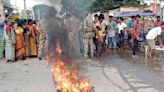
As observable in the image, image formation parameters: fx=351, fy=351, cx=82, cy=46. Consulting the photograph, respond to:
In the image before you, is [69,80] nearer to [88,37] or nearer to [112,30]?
[88,37]

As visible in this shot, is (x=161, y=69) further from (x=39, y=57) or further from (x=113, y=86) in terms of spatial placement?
(x=39, y=57)

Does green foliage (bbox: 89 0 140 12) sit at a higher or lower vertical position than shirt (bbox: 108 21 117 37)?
higher

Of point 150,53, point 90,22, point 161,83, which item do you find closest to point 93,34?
point 90,22

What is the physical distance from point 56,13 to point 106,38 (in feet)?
26.6

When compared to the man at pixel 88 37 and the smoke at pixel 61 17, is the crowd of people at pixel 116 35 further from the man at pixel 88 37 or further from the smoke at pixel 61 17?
the smoke at pixel 61 17

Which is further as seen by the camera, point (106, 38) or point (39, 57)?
point (106, 38)

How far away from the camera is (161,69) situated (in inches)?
423

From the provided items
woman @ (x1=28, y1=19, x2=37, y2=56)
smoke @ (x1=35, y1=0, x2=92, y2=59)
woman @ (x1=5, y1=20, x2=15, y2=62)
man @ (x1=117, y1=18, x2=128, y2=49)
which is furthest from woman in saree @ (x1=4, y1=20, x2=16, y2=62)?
man @ (x1=117, y1=18, x2=128, y2=49)

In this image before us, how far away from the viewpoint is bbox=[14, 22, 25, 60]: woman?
13.2m

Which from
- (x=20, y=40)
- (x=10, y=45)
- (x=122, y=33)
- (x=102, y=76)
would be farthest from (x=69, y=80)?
(x=122, y=33)

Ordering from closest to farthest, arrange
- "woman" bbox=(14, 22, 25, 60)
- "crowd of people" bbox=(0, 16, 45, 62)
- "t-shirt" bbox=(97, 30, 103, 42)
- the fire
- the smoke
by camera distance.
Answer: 1. the fire
2. the smoke
3. "crowd of people" bbox=(0, 16, 45, 62)
4. "woman" bbox=(14, 22, 25, 60)
5. "t-shirt" bbox=(97, 30, 103, 42)

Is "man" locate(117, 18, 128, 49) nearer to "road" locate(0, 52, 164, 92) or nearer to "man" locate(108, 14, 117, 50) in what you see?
"man" locate(108, 14, 117, 50)

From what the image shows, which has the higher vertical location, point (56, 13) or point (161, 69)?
point (56, 13)

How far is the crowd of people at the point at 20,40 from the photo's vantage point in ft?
42.8
